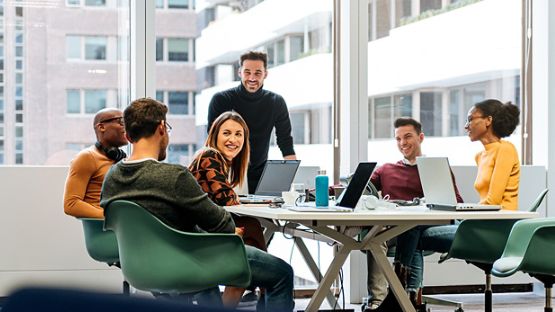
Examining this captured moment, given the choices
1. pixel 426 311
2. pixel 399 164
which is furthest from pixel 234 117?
pixel 426 311

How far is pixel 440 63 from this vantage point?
23.2 ft

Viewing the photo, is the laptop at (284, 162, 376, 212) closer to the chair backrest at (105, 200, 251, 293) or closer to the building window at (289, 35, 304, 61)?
the chair backrest at (105, 200, 251, 293)

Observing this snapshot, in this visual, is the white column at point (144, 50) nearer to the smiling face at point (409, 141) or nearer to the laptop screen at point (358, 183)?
the smiling face at point (409, 141)

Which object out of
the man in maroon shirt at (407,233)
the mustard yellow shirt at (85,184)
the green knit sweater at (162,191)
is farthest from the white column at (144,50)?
the green knit sweater at (162,191)

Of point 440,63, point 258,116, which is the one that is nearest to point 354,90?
point 258,116

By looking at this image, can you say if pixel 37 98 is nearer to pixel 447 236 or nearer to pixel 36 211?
pixel 36 211

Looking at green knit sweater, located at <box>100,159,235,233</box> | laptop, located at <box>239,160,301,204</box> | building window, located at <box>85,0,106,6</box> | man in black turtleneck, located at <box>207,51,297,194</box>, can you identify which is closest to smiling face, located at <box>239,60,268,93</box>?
man in black turtleneck, located at <box>207,51,297,194</box>

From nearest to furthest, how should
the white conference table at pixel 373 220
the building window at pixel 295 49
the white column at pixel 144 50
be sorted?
the white conference table at pixel 373 220, the white column at pixel 144 50, the building window at pixel 295 49

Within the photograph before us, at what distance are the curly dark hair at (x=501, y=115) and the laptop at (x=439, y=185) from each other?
0.87m

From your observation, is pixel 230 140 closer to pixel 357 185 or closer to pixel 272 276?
pixel 357 185

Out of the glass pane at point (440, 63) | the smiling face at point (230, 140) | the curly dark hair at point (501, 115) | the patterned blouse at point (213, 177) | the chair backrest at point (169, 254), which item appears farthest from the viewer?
the glass pane at point (440, 63)

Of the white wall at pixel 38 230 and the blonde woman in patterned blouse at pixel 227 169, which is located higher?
the blonde woman in patterned blouse at pixel 227 169

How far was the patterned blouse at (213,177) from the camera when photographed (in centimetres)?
423

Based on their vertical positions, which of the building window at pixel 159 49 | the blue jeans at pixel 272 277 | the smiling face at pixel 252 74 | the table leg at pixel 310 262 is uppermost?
the building window at pixel 159 49
